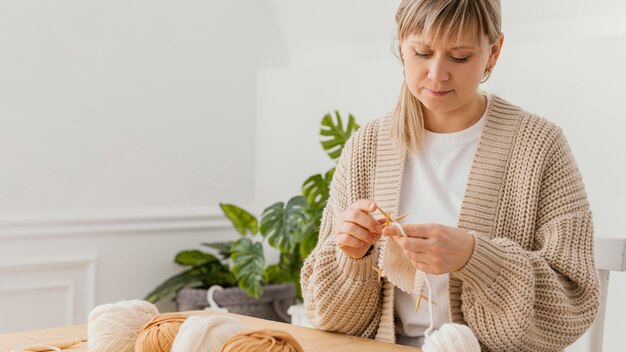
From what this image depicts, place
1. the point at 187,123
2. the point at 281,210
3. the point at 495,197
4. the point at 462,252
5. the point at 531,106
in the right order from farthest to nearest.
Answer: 1. the point at 187,123
2. the point at 281,210
3. the point at 531,106
4. the point at 495,197
5. the point at 462,252

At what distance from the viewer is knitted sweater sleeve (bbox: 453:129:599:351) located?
137cm

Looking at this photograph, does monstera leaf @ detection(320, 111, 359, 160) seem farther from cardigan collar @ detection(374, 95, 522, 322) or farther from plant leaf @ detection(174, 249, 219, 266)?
cardigan collar @ detection(374, 95, 522, 322)

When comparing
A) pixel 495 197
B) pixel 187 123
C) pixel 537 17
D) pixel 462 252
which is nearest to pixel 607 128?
pixel 537 17

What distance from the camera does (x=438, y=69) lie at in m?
1.43

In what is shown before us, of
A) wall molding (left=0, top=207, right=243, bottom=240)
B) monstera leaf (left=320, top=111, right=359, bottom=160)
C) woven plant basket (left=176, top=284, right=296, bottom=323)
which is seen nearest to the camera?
wall molding (left=0, top=207, right=243, bottom=240)

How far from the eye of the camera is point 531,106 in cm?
256

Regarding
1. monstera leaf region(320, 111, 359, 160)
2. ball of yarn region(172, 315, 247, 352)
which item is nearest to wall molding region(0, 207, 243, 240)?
monstera leaf region(320, 111, 359, 160)

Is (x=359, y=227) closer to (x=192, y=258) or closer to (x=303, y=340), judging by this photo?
(x=303, y=340)

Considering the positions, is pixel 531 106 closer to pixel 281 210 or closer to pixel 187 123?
pixel 281 210

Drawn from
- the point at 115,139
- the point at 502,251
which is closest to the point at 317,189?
the point at 115,139

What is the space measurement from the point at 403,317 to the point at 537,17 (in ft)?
4.60

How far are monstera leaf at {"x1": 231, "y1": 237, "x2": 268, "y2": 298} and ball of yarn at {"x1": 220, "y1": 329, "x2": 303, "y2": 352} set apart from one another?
5.90 feet

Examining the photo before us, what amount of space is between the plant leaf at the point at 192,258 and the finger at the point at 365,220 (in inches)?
74.3

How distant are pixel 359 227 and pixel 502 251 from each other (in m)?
0.23
